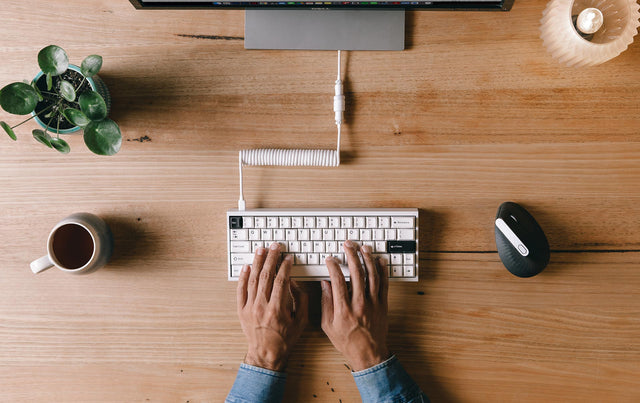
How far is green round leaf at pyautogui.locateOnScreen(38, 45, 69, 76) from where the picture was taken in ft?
2.26

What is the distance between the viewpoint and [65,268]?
789mm

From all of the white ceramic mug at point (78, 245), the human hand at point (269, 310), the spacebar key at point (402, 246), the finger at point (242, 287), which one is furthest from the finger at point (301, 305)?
the white ceramic mug at point (78, 245)

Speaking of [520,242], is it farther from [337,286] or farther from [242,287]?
[242,287]

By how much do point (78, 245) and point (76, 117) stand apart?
289mm

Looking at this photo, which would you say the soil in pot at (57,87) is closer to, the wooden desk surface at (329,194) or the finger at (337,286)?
the wooden desk surface at (329,194)

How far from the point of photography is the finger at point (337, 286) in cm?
82

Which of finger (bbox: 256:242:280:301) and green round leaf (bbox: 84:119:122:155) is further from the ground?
green round leaf (bbox: 84:119:122:155)

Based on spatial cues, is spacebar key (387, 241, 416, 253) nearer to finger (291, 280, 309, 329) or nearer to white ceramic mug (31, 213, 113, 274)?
finger (291, 280, 309, 329)

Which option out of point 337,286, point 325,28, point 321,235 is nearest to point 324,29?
point 325,28

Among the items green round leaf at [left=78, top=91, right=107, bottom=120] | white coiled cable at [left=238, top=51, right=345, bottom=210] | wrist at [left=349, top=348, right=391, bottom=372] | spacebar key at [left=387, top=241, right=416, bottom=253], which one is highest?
green round leaf at [left=78, top=91, right=107, bottom=120]

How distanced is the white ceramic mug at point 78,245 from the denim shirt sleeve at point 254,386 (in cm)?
37

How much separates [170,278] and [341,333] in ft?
1.27

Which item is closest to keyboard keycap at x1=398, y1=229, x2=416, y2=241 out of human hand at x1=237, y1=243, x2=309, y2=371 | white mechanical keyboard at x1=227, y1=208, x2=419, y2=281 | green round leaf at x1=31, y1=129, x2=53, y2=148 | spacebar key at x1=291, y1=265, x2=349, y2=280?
white mechanical keyboard at x1=227, y1=208, x2=419, y2=281

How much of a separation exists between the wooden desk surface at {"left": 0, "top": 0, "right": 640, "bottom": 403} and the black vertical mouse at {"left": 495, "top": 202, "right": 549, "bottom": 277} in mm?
45
